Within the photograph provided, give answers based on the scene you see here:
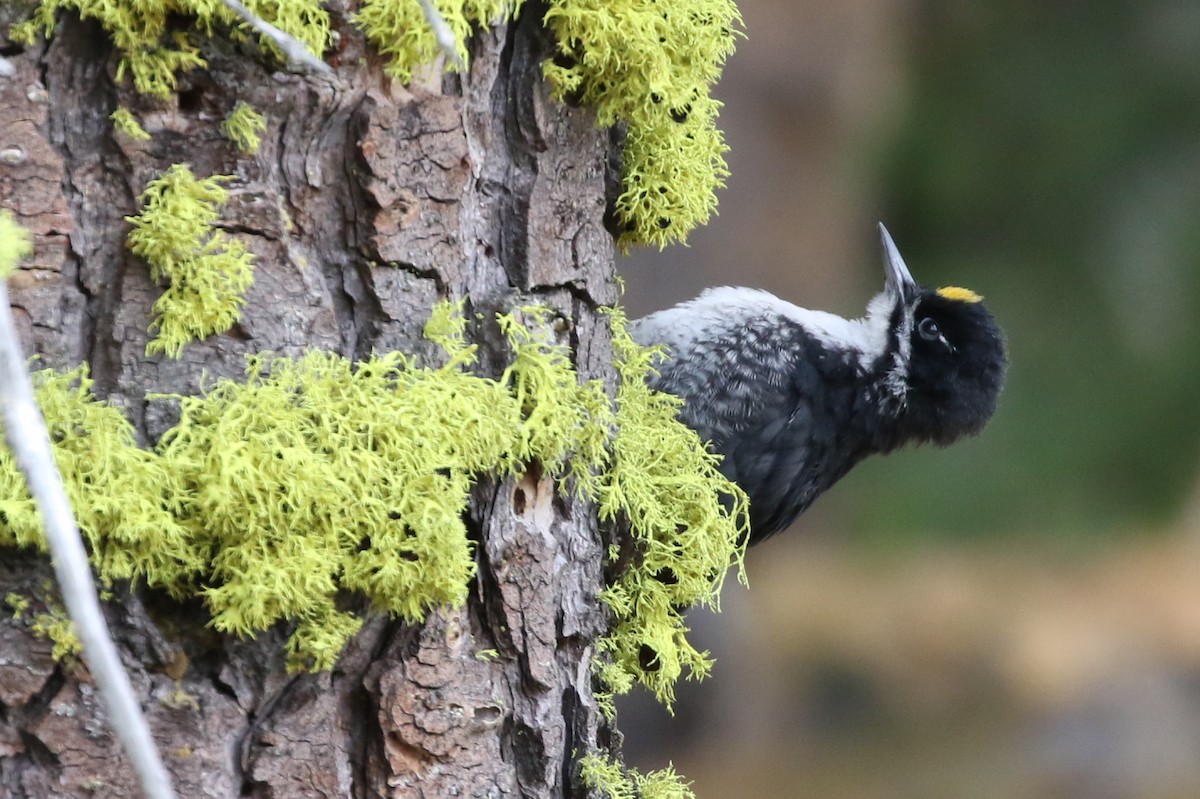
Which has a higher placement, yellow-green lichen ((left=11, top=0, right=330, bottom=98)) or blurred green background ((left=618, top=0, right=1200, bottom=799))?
blurred green background ((left=618, top=0, right=1200, bottom=799))

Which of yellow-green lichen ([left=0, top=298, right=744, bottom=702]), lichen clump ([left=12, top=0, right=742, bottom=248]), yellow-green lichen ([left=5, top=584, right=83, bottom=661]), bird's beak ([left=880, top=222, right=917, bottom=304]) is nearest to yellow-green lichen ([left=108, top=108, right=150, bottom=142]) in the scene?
lichen clump ([left=12, top=0, right=742, bottom=248])

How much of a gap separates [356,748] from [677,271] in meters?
4.71

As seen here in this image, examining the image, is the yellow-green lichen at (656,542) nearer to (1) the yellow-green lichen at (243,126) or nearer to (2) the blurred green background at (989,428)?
(1) the yellow-green lichen at (243,126)

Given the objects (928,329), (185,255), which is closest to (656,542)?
(185,255)

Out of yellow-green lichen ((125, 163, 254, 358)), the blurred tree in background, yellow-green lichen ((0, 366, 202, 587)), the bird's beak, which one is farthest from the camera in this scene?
the blurred tree in background

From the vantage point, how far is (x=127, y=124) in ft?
4.80

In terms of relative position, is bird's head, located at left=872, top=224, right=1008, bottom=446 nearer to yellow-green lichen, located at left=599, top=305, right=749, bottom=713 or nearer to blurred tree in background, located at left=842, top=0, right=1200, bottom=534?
yellow-green lichen, located at left=599, top=305, right=749, bottom=713

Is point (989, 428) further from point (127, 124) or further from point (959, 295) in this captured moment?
point (127, 124)

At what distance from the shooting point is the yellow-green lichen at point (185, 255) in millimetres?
1476

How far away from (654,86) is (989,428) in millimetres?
7619

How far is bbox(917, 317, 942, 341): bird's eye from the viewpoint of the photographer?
297cm

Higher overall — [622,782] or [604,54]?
[604,54]

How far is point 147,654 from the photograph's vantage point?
1446 mm

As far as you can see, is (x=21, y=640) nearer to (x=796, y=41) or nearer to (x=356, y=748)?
(x=356, y=748)
